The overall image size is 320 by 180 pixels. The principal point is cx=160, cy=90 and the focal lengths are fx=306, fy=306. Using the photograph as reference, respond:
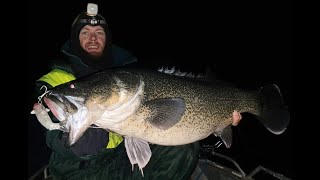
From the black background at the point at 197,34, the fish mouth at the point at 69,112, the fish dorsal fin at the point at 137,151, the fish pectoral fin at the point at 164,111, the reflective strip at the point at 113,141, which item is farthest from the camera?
the black background at the point at 197,34

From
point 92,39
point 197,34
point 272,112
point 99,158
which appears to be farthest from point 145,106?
point 197,34

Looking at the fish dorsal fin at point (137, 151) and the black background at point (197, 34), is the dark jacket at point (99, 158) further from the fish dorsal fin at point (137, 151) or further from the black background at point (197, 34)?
the black background at point (197, 34)

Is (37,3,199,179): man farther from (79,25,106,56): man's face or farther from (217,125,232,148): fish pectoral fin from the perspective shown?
(217,125,232,148): fish pectoral fin

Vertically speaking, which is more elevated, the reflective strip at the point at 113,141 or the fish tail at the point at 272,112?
the fish tail at the point at 272,112

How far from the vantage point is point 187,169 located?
2701 mm

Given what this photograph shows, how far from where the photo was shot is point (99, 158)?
97.6 inches

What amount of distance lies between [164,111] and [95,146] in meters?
0.64

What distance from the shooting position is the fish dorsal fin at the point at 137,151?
2309mm

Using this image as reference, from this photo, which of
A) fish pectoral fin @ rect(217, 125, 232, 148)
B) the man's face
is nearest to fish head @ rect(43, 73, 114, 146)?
the man's face

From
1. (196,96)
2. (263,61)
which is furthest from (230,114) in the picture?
(263,61)

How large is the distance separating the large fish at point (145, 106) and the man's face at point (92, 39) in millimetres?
869

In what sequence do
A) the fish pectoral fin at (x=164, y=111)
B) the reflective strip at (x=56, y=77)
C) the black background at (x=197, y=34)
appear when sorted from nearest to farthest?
1. the fish pectoral fin at (x=164, y=111)
2. the reflective strip at (x=56, y=77)
3. the black background at (x=197, y=34)

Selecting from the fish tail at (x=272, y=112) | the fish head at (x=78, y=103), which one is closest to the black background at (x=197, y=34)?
the fish tail at (x=272, y=112)

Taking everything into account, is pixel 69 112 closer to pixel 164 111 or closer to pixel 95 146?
pixel 95 146
